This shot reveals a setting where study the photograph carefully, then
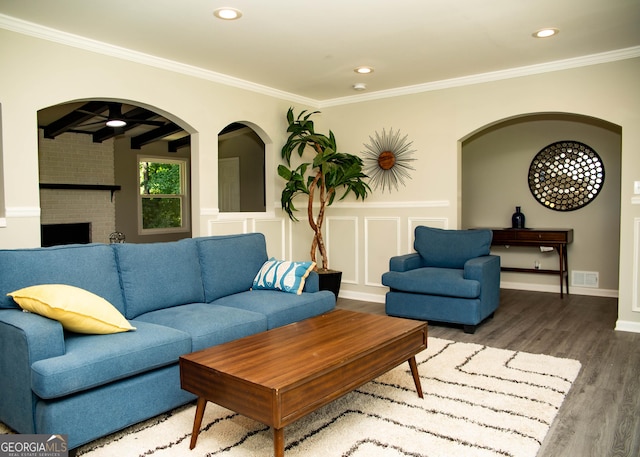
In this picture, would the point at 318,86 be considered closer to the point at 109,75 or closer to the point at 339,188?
the point at 339,188

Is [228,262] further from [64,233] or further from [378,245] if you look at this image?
[64,233]

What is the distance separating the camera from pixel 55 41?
3.57 meters

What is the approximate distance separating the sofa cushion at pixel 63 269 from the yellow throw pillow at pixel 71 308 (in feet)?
0.38

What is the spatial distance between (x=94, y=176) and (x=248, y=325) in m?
5.69

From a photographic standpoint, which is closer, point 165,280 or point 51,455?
point 51,455

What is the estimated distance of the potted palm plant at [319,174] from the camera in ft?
17.6

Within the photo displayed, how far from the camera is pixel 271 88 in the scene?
17.6 ft

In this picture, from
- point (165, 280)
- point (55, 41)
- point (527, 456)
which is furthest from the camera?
point (55, 41)

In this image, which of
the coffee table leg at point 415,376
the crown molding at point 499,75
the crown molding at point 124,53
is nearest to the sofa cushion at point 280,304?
the coffee table leg at point 415,376

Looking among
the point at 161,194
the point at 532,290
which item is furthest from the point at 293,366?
the point at 161,194

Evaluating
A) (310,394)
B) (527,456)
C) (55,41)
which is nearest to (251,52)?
(55,41)

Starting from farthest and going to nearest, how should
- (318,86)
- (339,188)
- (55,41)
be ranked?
(339,188), (318,86), (55,41)

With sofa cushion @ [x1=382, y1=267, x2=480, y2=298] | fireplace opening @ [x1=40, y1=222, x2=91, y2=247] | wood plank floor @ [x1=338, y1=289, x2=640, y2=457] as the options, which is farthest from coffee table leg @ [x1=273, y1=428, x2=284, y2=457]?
fireplace opening @ [x1=40, y1=222, x2=91, y2=247]

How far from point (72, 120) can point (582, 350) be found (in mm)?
6157
